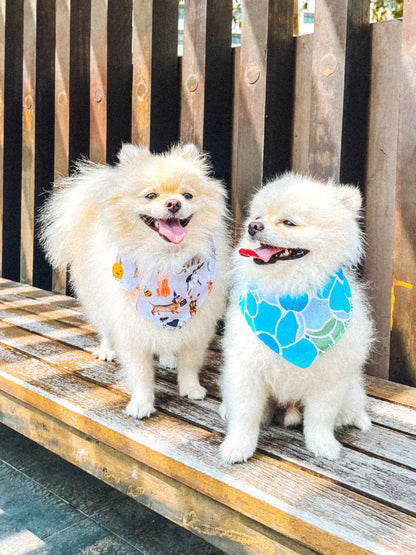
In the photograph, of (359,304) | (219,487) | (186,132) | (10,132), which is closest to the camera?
(219,487)

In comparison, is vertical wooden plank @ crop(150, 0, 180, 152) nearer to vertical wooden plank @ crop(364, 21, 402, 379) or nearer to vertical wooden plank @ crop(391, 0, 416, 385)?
vertical wooden plank @ crop(364, 21, 402, 379)

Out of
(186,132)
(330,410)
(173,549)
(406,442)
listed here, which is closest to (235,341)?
(330,410)

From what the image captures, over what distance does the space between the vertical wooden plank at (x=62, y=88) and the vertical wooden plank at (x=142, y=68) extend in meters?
0.64

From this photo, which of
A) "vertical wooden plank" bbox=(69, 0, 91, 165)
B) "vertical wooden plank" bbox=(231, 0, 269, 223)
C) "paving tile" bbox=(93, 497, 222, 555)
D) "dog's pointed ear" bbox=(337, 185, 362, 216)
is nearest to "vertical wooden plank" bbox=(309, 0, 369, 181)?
"vertical wooden plank" bbox=(231, 0, 269, 223)

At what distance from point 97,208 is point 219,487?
1.22 m

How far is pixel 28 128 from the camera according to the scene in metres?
3.47

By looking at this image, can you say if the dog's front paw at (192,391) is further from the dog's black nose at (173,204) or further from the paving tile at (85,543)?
the dog's black nose at (173,204)

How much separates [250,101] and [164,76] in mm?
609

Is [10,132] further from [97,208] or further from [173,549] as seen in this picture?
[173,549]

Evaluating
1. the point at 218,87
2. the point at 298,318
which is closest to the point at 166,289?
the point at 298,318

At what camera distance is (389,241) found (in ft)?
6.85

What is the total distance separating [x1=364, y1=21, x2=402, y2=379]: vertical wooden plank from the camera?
2.00 m

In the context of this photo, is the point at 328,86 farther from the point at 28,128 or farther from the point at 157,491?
the point at 28,128

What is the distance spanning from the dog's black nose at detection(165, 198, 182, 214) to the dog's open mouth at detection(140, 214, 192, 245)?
7 cm
